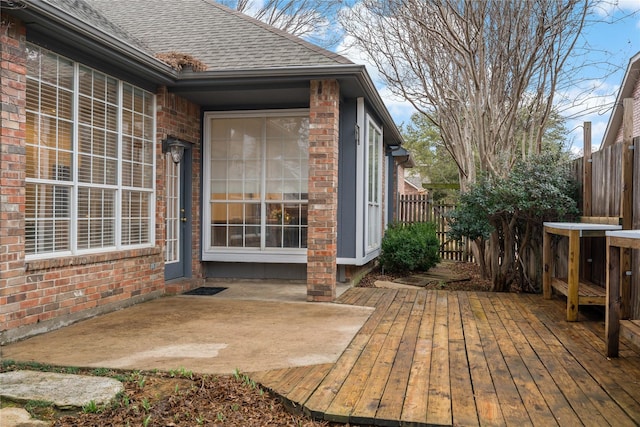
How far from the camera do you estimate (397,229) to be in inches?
402

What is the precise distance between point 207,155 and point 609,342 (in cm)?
610

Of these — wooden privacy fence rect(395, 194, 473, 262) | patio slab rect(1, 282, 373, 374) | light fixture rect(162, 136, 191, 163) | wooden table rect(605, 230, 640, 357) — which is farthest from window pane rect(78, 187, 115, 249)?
wooden privacy fence rect(395, 194, 473, 262)

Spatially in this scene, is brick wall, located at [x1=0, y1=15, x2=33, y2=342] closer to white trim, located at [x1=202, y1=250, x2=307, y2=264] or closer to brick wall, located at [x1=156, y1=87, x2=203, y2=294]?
brick wall, located at [x1=156, y1=87, x2=203, y2=294]

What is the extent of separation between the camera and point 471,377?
355 cm

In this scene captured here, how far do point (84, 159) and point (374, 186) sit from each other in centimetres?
519

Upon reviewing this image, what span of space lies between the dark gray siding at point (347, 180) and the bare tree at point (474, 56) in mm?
1830

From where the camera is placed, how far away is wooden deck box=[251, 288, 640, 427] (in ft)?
9.51

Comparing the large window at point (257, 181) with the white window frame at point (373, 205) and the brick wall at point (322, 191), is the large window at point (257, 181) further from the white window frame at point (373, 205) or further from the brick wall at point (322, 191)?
the brick wall at point (322, 191)

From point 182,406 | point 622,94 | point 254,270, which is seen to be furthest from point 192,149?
point 622,94

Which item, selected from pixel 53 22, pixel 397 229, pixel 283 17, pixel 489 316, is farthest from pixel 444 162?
pixel 53 22

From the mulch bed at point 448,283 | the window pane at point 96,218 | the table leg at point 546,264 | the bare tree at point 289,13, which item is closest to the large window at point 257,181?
the mulch bed at point 448,283

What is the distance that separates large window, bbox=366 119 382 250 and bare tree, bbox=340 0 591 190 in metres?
1.28

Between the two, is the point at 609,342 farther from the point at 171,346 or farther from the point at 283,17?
the point at 283,17

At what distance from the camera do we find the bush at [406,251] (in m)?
9.34
